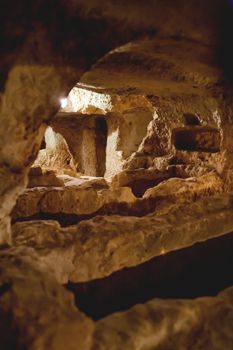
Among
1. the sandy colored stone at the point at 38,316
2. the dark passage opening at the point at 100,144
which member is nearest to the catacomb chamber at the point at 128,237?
the sandy colored stone at the point at 38,316

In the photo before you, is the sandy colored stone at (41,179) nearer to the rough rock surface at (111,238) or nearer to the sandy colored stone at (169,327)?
the rough rock surface at (111,238)

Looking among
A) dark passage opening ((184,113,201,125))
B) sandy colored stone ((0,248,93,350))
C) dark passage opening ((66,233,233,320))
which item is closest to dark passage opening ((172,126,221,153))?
dark passage opening ((184,113,201,125))

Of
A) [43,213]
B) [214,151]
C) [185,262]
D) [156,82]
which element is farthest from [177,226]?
[214,151]

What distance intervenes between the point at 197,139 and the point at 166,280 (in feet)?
12.9

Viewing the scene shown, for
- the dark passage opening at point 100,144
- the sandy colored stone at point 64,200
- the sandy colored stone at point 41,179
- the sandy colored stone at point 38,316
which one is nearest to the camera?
the sandy colored stone at point 38,316

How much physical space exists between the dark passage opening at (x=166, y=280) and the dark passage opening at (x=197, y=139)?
320cm

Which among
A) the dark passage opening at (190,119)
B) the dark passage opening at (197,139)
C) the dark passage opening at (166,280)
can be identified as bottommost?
the dark passage opening at (166,280)

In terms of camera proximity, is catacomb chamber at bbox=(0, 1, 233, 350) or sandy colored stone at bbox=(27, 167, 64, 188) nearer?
catacomb chamber at bbox=(0, 1, 233, 350)

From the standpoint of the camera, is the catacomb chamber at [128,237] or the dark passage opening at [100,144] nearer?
the catacomb chamber at [128,237]

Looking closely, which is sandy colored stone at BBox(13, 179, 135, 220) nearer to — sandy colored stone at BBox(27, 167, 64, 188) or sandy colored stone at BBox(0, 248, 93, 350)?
sandy colored stone at BBox(27, 167, 64, 188)

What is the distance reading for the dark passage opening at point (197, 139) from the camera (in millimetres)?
5773

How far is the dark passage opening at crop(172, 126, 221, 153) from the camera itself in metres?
5.77

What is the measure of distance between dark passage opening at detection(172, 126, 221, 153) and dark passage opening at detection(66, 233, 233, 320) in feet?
10.5

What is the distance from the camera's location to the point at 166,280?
8.42ft
